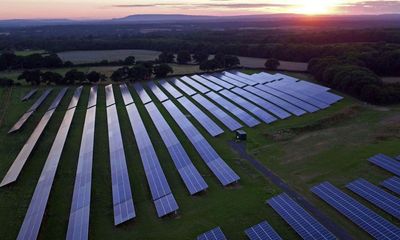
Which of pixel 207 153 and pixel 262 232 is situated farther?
pixel 207 153

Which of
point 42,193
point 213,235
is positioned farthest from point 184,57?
point 213,235

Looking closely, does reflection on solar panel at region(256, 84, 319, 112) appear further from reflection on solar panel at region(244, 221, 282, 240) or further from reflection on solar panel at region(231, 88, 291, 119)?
reflection on solar panel at region(244, 221, 282, 240)

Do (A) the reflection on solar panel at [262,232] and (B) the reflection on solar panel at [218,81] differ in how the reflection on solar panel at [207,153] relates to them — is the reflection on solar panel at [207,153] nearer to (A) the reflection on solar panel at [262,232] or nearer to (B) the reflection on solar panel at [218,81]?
(A) the reflection on solar panel at [262,232]

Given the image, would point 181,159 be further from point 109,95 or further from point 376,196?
point 109,95

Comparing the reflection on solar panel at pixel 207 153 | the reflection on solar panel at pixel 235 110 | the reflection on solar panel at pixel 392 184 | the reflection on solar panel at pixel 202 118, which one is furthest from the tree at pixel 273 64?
the reflection on solar panel at pixel 392 184

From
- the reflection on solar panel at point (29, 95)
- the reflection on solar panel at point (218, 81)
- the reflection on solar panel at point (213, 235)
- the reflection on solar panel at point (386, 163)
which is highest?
the reflection on solar panel at point (213, 235)

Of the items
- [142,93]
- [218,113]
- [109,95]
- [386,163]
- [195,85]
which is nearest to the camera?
[386,163]
